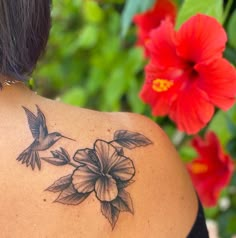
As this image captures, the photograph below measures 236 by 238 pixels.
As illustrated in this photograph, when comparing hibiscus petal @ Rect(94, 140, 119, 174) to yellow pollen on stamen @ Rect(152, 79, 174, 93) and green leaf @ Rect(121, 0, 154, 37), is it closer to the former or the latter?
yellow pollen on stamen @ Rect(152, 79, 174, 93)

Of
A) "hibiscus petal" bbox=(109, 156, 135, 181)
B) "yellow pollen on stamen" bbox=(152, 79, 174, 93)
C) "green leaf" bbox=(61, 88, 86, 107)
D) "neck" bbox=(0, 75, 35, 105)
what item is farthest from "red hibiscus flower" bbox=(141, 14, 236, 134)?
"green leaf" bbox=(61, 88, 86, 107)

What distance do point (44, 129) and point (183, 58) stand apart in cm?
29

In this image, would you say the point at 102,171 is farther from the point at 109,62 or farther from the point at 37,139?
the point at 109,62

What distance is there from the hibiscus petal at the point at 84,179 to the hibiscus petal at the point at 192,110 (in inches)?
8.3

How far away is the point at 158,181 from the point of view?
117 cm

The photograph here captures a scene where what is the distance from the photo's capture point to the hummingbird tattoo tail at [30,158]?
1058mm

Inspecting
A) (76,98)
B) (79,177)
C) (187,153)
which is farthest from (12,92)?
(76,98)

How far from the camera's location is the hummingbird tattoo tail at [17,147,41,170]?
1058 mm

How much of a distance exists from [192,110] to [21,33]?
0.31 m

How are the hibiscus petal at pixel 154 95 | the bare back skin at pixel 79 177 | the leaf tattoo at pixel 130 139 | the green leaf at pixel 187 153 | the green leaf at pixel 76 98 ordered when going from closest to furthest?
the bare back skin at pixel 79 177, the leaf tattoo at pixel 130 139, the hibiscus petal at pixel 154 95, the green leaf at pixel 187 153, the green leaf at pixel 76 98

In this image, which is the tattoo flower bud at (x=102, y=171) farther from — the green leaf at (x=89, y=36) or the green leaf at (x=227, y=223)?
the green leaf at (x=89, y=36)

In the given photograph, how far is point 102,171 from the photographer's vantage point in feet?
3.60

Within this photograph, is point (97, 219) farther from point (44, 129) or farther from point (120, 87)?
point (120, 87)

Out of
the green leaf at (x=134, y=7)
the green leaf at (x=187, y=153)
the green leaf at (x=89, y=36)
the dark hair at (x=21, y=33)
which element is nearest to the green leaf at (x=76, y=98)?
the green leaf at (x=89, y=36)
